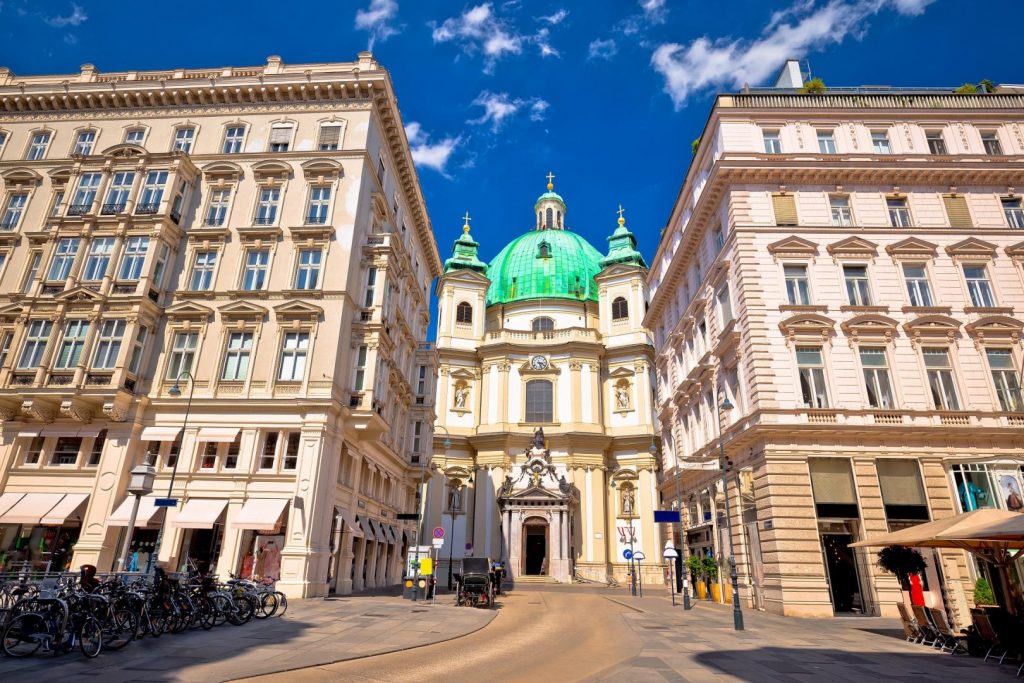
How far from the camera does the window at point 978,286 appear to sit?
1065 inches

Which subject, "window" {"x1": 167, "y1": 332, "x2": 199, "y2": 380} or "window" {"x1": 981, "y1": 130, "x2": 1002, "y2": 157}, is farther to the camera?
"window" {"x1": 981, "y1": 130, "x2": 1002, "y2": 157}

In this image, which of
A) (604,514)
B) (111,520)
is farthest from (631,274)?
(111,520)

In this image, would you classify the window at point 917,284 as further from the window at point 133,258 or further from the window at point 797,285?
the window at point 133,258

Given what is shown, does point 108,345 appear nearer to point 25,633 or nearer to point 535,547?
point 25,633

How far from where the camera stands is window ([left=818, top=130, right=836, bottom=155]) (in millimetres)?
29891

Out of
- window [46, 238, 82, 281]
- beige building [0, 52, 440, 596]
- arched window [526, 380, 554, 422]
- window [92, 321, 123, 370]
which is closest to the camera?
beige building [0, 52, 440, 596]

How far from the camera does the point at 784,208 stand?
28.7 meters

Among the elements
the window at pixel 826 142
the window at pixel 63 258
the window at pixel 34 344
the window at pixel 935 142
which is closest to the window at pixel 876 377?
the window at pixel 826 142

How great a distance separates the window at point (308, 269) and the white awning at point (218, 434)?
285 inches

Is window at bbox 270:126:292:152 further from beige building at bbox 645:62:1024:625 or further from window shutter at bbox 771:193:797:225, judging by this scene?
window shutter at bbox 771:193:797:225

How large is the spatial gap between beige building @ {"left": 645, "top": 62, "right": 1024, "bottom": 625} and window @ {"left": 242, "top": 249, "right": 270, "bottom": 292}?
22.1 meters

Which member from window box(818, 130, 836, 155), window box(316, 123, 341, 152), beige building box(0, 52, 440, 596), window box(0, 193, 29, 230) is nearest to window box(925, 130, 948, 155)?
window box(818, 130, 836, 155)

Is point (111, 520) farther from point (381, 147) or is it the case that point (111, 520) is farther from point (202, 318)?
point (381, 147)

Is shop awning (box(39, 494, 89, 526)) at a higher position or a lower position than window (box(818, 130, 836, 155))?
lower
